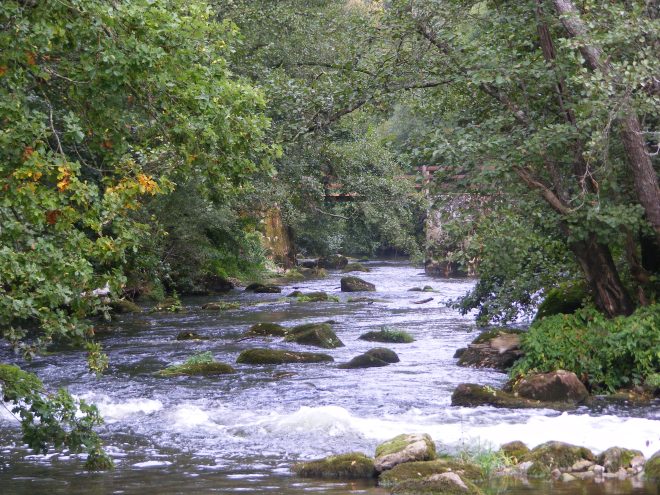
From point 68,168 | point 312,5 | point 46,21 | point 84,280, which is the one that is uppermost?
point 312,5

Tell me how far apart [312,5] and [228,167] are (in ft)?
49.7

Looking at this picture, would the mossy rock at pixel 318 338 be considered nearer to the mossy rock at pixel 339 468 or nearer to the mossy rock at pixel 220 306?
the mossy rock at pixel 220 306

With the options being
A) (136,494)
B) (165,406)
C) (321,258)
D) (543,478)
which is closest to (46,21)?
(136,494)

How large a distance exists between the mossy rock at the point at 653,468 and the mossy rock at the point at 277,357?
910 centimetres

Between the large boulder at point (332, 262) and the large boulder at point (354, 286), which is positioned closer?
the large boulder at point (354, 286)

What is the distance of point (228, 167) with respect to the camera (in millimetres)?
7781

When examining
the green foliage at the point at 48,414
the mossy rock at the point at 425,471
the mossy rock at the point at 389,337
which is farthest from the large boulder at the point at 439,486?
the mossy rock at the point at 389,337

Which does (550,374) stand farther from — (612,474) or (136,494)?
(136,494)

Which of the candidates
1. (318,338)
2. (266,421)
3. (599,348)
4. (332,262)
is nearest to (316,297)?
(318,338)

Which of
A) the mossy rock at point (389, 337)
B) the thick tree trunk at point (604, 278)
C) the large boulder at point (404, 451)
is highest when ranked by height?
the thick tree trunk at point (604, 278)

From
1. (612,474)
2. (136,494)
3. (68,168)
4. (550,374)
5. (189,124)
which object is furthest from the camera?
(550,374)

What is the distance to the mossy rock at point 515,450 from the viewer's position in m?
9.73

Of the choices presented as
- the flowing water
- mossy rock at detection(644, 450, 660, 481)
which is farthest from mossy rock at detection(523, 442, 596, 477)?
mossy rock at detection(644, 450, 660, 481)

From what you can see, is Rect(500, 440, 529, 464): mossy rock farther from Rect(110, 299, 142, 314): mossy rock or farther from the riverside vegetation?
Rect(110, 299, 142, 314): mossy rock
